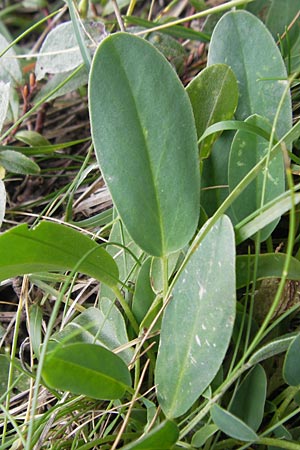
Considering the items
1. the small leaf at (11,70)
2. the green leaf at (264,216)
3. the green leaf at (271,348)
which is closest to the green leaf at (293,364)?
the green leaf at (271,348)

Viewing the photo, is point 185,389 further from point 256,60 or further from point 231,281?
point 256,60

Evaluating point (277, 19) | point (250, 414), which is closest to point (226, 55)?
point (277, 19)

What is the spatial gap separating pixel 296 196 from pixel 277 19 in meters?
0.39

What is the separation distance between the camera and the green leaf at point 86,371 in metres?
0.48

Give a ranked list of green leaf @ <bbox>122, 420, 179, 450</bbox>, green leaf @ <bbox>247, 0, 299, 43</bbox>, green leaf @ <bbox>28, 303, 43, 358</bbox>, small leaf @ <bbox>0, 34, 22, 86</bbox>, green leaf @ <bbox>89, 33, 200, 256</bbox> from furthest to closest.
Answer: small leaf @ <bbox>0, 34, 22, 86</bbox>, green leaf @ <bbox>247, 0, 299, 43</bbox>, green leaf @ <bbox>28, 303, 43, 358</bbox>, green leaf @ <bbox>89, 33, 200, 256</bbox>, green leaf @ <bbox>122, 420, 179, 450</bbox>

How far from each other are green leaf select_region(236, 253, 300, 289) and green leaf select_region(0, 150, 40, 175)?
355 millimetres

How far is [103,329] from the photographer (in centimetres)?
63

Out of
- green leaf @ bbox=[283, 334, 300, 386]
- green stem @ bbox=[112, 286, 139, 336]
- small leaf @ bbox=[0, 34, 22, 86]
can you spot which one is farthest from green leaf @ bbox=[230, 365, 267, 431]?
small leaf @ bbox=[0, 34, 22, 86]

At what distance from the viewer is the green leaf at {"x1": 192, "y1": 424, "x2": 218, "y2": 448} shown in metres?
0.53

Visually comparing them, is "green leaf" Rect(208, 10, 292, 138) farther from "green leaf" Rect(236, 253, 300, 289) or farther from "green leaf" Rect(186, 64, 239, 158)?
"green leaf" Rect(236, 253, 300, 289)

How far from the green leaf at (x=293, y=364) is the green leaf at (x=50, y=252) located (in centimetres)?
20

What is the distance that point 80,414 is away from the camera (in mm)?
615

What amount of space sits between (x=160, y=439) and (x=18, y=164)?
0.46 metres

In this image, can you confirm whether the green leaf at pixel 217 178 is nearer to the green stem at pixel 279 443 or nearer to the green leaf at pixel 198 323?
the green leaf at pixel 198 323
